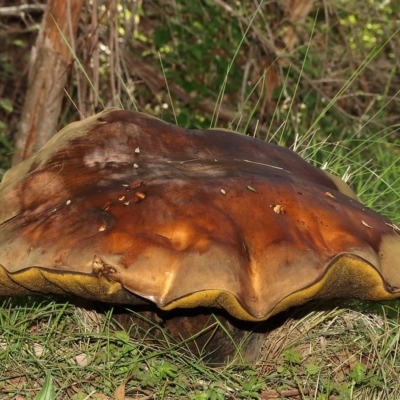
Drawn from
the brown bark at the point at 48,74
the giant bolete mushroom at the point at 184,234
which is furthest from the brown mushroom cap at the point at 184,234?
the brown bark at the point at 48,74

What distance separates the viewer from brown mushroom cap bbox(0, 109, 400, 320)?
160 centimetres

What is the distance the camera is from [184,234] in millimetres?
1661

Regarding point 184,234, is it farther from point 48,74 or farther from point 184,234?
point 48,74

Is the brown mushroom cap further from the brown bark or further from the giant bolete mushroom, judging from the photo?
the brown bark

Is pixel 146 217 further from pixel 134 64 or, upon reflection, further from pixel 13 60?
pixel 13 60

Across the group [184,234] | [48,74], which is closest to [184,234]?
[184,234]

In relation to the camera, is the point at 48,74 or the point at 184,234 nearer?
the point at 184,234

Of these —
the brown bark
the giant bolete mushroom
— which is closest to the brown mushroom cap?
the giant bolete mushroom

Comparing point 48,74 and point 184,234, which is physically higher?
point 184,234

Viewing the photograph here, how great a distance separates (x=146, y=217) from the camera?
1.69 meters

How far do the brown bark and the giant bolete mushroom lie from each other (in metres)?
1.73

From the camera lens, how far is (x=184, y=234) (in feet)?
5.45

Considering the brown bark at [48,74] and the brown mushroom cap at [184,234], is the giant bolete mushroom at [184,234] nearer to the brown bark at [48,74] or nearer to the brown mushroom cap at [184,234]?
the brown mushroom cap at [184,234]

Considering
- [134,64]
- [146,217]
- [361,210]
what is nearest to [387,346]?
[361,210]
